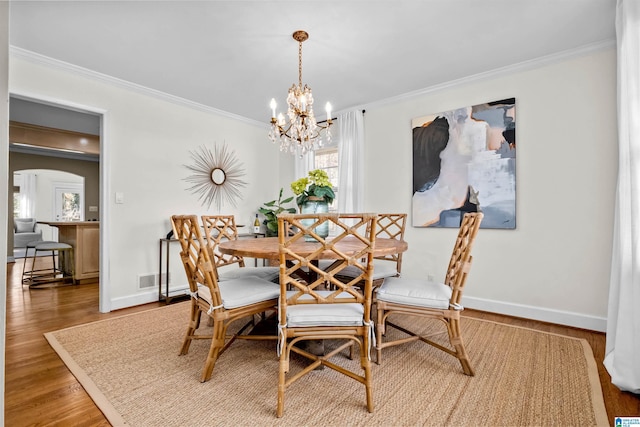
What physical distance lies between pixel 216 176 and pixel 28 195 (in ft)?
25.4

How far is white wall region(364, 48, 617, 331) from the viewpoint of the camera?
8.49ft

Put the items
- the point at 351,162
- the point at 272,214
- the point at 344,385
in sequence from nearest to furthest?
1. the point at 344,385
2. the point at 351,162
3. the point at 272,214

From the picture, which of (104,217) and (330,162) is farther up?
(330,162)

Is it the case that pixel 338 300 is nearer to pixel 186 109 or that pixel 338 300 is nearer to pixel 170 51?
pixel 170 51

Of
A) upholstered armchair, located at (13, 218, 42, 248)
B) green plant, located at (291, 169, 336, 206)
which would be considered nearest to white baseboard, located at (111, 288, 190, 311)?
green plant, located at (291, 169, 336, 206)

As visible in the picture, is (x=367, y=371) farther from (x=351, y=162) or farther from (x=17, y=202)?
(x=17, y=202)

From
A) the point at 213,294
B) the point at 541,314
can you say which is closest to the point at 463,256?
the point at 213,294

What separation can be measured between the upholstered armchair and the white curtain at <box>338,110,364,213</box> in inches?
311

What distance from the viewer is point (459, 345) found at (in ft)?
6.04

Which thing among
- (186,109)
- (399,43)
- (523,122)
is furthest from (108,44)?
(523,122)

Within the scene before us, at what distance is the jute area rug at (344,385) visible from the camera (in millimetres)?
1480

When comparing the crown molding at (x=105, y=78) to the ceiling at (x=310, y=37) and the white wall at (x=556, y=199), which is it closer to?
the ceiling at (x=310, y=37)

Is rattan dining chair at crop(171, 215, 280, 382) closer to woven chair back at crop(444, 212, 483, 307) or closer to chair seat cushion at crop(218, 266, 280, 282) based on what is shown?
chair seat cushion at crop(218, 266, 280, 282)

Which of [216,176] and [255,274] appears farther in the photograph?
[216,176]
